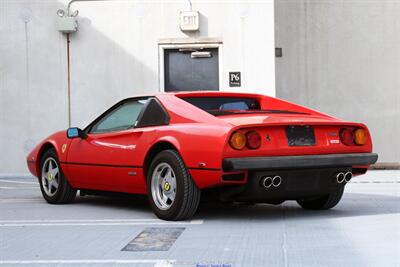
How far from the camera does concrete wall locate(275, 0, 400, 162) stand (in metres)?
14.1

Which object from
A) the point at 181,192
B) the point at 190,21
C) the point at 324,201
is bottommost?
the point at 324,201

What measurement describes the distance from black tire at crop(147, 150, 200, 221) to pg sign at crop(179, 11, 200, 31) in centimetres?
669

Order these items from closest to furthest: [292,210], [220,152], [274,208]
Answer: [220,152]
[292,210]
[274,208]

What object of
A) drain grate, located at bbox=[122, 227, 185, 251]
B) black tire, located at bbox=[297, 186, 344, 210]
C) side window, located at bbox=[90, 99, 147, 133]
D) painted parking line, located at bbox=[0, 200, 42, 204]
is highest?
side window, located at bbox=[90, 99, 147, 133]

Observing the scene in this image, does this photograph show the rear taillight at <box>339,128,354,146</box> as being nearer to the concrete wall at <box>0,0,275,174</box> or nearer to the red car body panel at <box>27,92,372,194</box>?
the red car body panel at <box>27,92,372,194</box>

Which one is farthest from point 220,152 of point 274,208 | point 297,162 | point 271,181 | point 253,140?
point 274,208

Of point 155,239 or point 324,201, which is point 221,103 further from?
point 155,239

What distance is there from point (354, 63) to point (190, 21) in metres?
3.44

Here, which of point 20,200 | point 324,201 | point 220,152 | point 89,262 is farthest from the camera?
point 20,200

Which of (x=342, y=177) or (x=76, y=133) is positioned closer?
(x=342, y=177)

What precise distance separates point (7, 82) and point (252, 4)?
4.62 m

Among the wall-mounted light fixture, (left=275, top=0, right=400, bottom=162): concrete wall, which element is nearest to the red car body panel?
the wall-mounted light fixture

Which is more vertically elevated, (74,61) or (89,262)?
(74,61)

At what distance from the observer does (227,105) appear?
23.1ft
